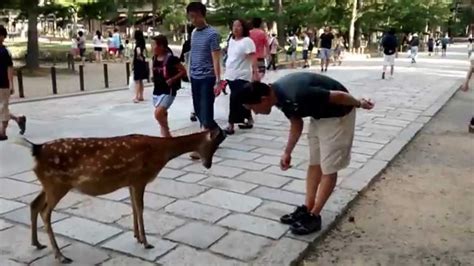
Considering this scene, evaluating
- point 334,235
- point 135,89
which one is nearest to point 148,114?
point 135,89

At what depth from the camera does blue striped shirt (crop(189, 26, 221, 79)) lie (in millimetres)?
5656

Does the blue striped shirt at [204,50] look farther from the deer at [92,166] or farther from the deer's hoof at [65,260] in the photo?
the deer's hoof at [65,260]

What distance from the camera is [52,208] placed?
128 inches

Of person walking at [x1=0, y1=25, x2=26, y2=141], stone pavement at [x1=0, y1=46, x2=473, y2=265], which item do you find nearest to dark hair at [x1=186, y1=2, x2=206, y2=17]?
stone pavement at [x1=0, y1=46, x2=473, y2=265]

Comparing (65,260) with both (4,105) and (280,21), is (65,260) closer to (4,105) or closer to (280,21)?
(4,105)

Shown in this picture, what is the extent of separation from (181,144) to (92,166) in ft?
1.88

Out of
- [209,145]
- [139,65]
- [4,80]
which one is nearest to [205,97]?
[209,145]

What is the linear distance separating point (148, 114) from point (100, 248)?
18.0ft

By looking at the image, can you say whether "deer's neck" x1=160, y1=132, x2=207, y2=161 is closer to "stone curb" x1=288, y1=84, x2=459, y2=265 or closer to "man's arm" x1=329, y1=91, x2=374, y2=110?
"man's arm" x1=329, y1=91, x2=374, y2=110

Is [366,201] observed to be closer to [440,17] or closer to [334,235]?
[334,235]

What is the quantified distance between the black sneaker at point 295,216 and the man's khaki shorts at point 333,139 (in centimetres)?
38

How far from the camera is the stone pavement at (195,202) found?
3.47 metres

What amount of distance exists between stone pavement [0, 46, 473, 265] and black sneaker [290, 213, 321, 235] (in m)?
0.05

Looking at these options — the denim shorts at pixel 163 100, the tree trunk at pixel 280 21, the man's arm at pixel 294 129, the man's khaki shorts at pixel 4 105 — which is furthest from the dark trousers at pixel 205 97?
the tree trunk at pixel 280 21
